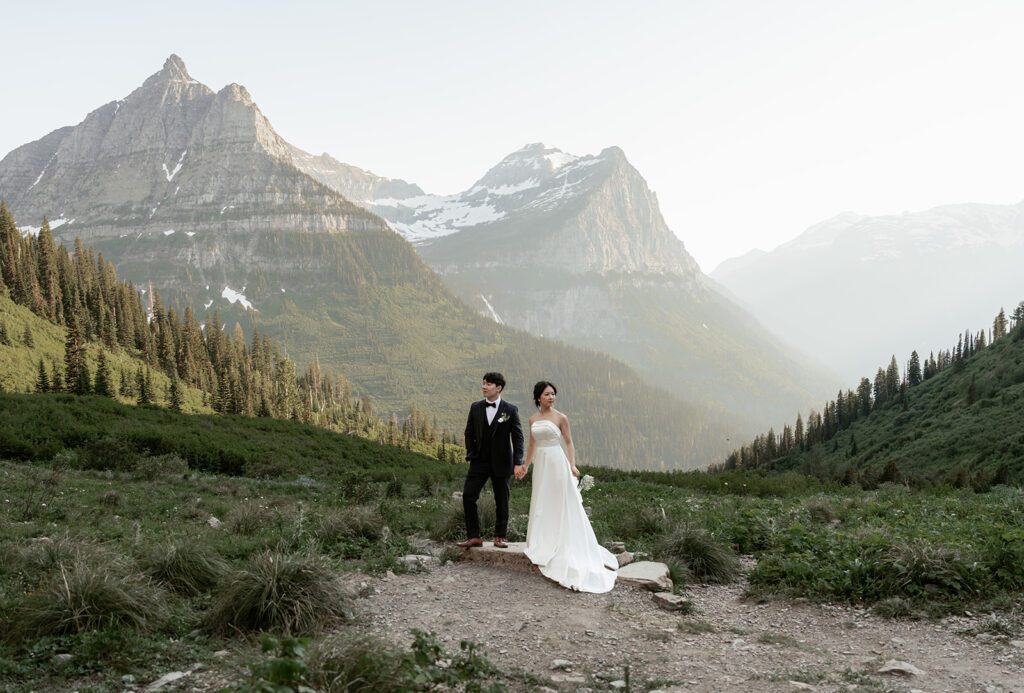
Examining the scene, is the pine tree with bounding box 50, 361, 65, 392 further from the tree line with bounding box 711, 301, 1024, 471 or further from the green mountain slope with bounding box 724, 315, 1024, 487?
the tree line with bounding box 711, 301, 1024, 471

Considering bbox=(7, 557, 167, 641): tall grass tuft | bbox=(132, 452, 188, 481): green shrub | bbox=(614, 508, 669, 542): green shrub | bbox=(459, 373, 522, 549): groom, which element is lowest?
bbox=(132, 452, 188, 481): green shrub

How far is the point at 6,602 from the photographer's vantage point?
751cm

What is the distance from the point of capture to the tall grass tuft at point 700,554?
11.3 m

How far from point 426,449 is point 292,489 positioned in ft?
276

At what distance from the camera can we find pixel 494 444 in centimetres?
1148

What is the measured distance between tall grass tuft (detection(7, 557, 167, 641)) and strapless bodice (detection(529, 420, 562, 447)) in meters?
6.10

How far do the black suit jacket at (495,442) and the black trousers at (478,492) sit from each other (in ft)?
0.41

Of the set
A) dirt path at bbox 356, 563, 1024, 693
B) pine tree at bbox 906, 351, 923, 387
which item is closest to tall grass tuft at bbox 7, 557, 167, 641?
dirt path at bbox 356, 563, 1024, 693

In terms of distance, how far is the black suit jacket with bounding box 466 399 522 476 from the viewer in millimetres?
11492

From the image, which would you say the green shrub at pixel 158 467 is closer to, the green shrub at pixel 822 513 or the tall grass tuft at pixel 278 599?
the tall grass tuft at pixel 278 599

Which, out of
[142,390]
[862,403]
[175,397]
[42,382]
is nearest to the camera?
[42,382]

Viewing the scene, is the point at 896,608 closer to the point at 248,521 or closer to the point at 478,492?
the point at 478,492

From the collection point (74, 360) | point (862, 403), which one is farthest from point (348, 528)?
point (862, 403)

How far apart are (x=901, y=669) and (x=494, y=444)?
21.8 ft
